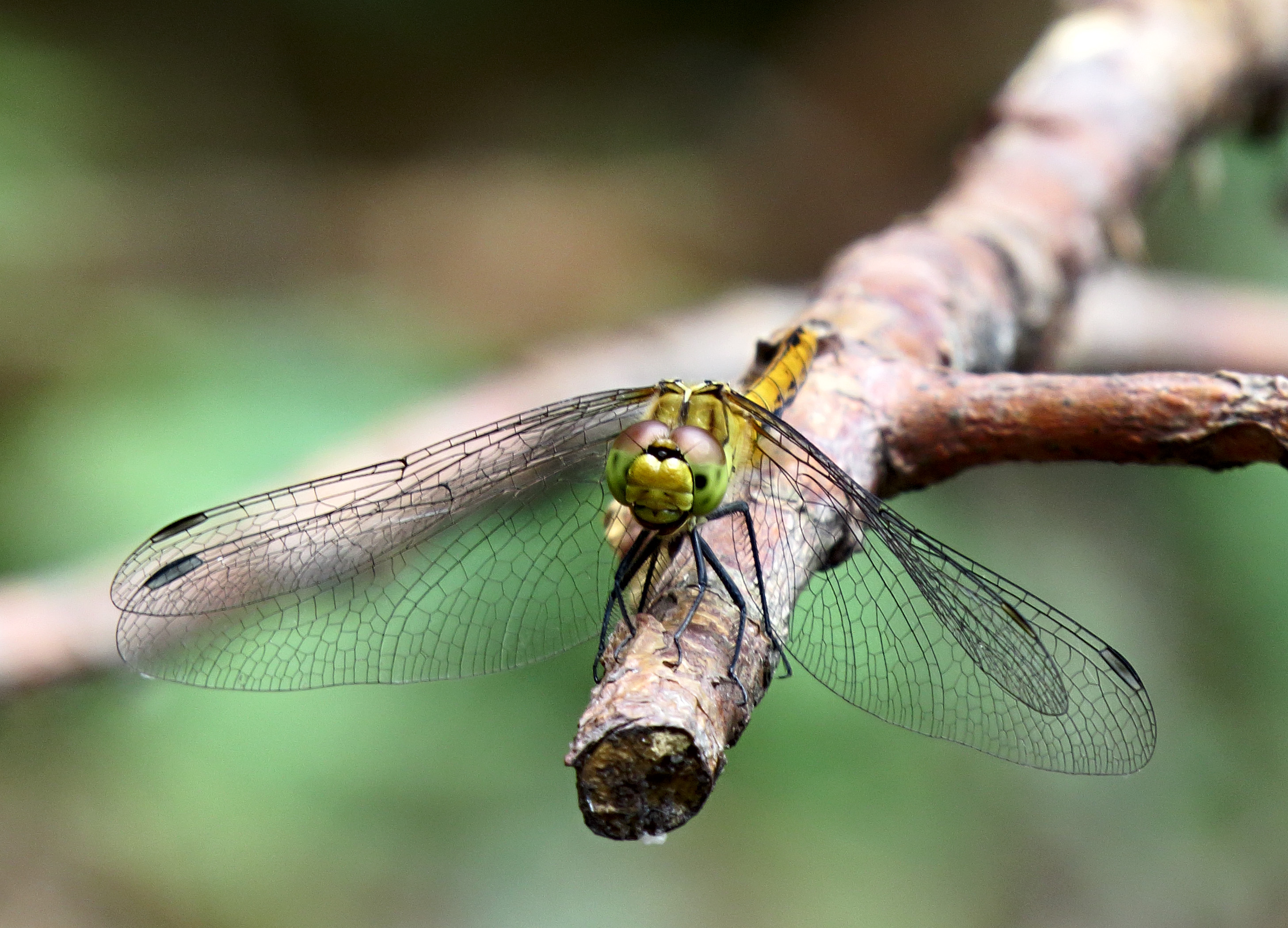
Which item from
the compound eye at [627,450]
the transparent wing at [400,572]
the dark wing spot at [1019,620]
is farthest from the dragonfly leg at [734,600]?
the dark wing spot at [1019,620]

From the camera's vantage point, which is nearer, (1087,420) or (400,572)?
(1087,420)

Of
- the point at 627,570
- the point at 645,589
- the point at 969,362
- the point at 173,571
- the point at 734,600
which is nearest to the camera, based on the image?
the point at 734,600

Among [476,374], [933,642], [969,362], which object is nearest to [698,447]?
[933,642]

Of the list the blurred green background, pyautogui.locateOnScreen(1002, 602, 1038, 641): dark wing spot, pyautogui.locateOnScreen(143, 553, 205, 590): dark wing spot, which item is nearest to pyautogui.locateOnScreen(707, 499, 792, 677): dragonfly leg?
pyautogui.locateOnScreen(1002, 602, 1038, 641): dark wing spot

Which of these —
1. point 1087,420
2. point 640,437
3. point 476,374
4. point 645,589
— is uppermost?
point 476,374

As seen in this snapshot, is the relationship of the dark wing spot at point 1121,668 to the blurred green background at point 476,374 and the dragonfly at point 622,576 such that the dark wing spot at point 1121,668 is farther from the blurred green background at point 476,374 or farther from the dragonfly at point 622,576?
the blurred green background at point 476,374

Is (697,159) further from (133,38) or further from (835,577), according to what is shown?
(835,577)

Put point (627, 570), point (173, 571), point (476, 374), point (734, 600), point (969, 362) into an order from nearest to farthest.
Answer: point (734, 600) < point (627, 570) < point (173, 571) < point (969, 362) < point (476, 374)

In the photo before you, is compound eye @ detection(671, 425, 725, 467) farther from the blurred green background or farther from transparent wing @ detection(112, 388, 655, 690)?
the blurred green background

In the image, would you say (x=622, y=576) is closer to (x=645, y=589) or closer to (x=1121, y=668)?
(x=645, y=589)
